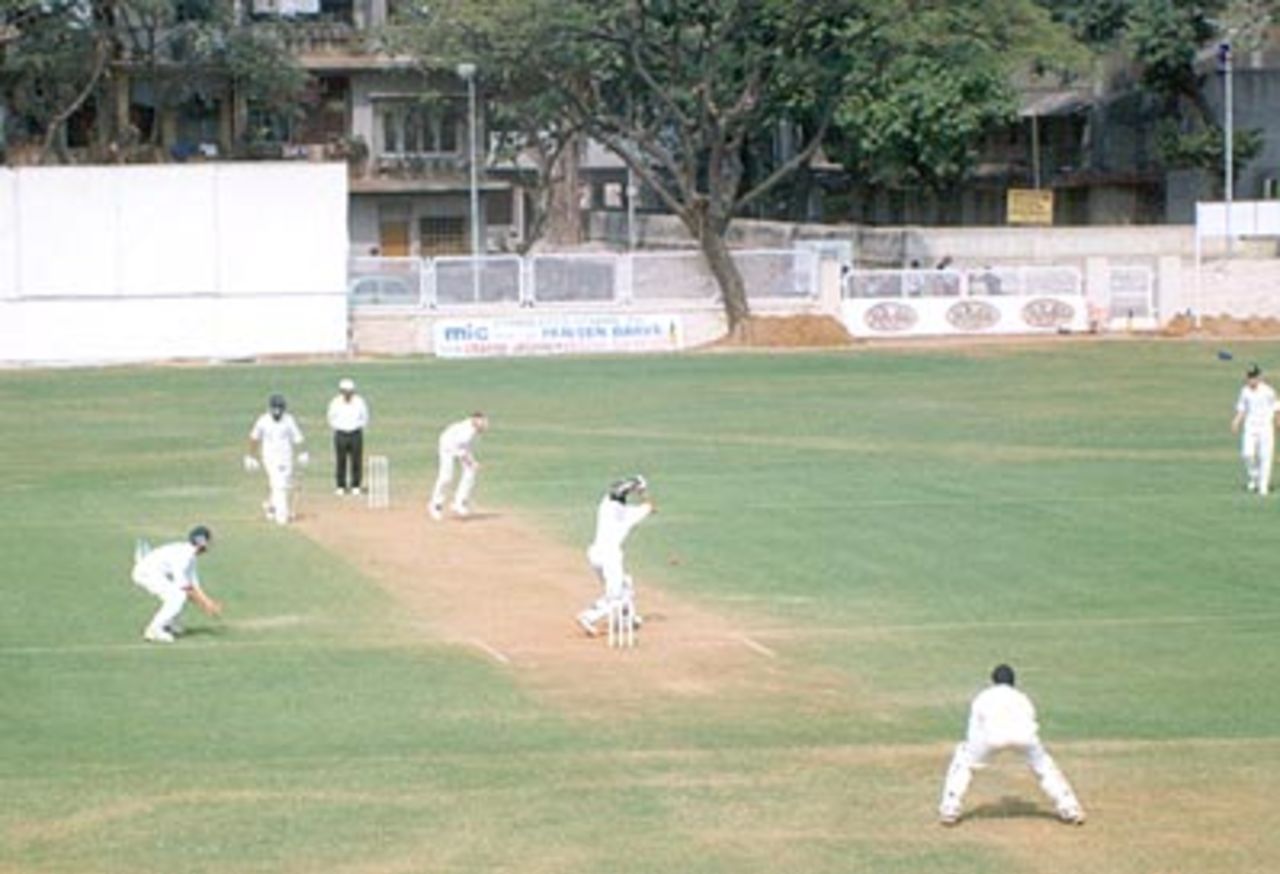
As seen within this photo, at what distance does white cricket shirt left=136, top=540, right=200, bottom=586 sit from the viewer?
29438 millimetres

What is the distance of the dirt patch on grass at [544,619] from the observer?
27.8 meters

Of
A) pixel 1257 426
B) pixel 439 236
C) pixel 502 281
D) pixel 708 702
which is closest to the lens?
pixel 708 702

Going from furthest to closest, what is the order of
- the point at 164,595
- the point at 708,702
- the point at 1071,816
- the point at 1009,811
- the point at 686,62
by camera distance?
the point at 686,62 < the point at 164,595 < the point at 708,702 < the point at 1009,811 < the point at 1071,816

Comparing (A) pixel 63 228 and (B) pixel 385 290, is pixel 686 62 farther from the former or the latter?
(A) pixel 63 228

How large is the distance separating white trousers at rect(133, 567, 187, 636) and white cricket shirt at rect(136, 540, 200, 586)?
37 millimetres

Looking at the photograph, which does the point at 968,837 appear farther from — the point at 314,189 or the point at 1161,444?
the point at 314,189

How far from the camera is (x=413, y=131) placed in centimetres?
10769

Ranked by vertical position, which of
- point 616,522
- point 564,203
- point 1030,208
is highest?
point 564,203

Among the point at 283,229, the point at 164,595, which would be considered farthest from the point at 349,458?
the point at 283,229

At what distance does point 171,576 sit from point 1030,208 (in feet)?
226

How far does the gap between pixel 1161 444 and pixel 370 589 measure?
21.5 metres

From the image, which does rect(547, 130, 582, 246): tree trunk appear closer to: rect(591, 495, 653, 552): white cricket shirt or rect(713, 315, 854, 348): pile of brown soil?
rect(713, 315, 854, 348): pile of brown soil

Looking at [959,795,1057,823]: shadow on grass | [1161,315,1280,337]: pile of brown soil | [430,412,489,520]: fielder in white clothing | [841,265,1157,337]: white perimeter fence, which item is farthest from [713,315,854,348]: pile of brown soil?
[959,795,1057,823]: shadow on grass

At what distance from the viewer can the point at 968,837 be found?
20922 millimetres
